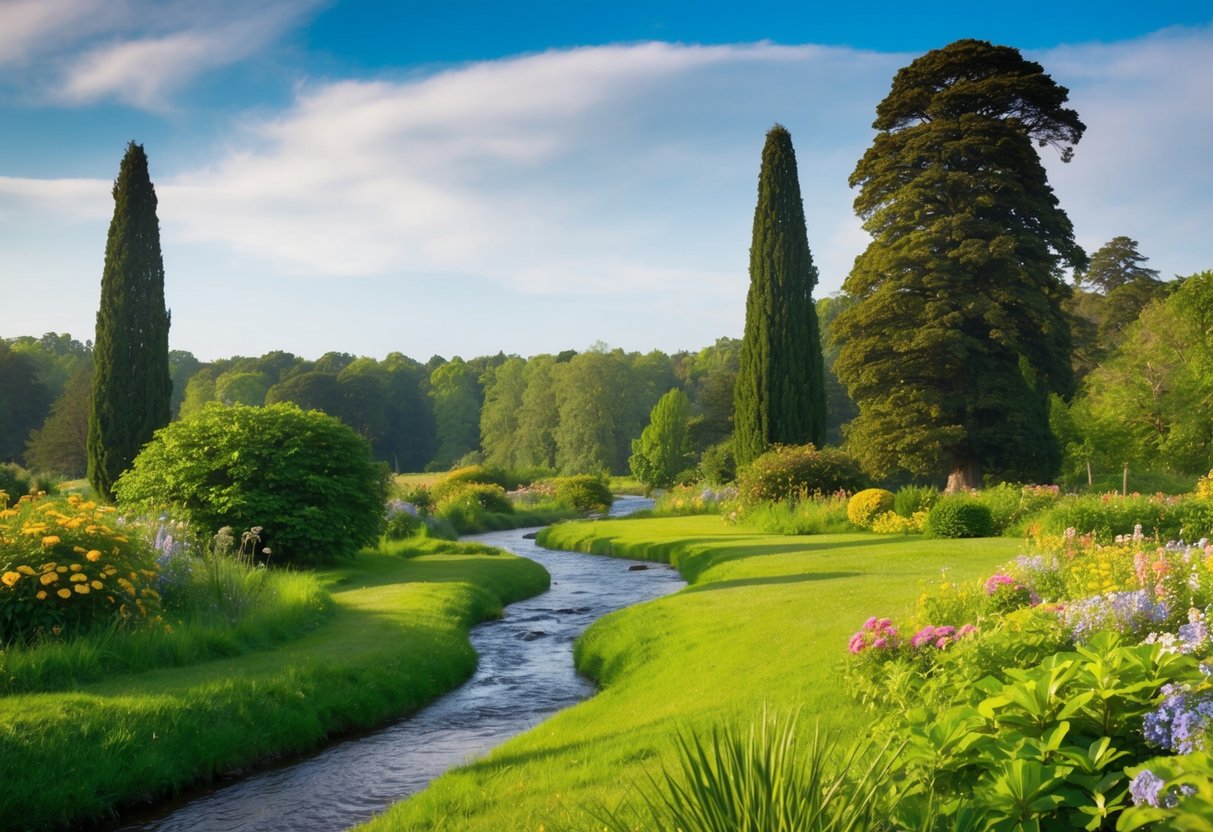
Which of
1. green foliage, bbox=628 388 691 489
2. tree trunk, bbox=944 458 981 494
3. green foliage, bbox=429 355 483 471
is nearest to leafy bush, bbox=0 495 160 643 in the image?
tree trunk, bbox=944 458 981 494

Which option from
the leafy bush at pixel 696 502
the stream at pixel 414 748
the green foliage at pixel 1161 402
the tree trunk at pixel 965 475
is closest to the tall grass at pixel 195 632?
the stream at pixel 414 748

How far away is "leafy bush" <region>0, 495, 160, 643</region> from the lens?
9.60 m

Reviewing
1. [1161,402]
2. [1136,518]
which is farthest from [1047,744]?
[1161,402]

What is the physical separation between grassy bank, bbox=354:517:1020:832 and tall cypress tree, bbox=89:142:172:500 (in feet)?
56.2

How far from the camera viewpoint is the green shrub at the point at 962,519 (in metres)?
20.3

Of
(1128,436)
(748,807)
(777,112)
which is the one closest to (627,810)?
(748,807)

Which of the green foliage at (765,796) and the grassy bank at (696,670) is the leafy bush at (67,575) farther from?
the green foliage at (765,796)

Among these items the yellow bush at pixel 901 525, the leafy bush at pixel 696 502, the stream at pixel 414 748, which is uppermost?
the yellow bush at pixel 901 525

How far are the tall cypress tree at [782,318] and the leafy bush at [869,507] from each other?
25.9 feet

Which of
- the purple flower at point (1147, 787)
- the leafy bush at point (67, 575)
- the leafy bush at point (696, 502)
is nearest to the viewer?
the purple flower at point (1147, 787)

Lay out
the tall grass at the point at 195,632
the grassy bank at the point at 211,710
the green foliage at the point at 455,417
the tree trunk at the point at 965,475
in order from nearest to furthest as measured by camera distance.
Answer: the grassy bank at the point at 211,710 < the tall grass at the point at 195,632 < the tree trunk at the point at 965,475 < the green foliage at the point at 455,417

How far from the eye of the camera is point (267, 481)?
17438 mm

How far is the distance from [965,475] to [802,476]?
6.12 meters

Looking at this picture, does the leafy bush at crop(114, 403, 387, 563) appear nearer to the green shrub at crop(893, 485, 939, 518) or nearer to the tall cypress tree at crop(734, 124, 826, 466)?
the green shrub at crop(893, 485, 939, 518)
